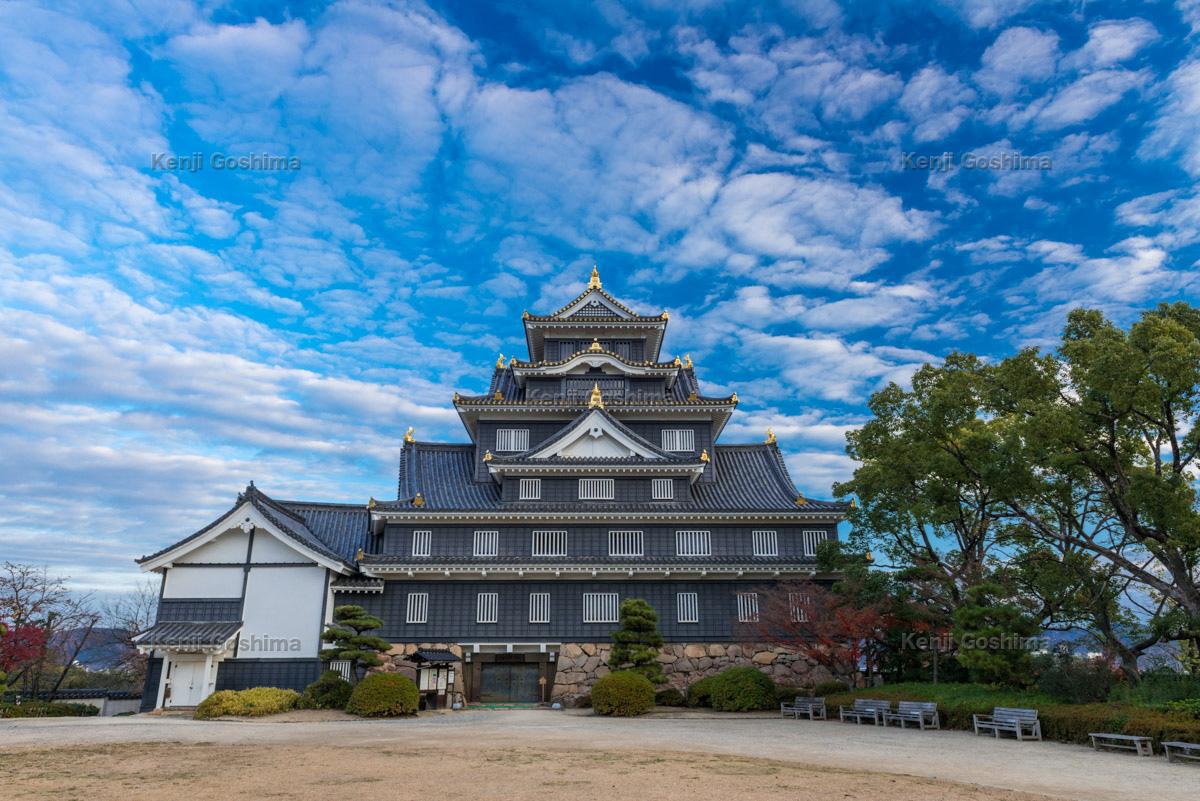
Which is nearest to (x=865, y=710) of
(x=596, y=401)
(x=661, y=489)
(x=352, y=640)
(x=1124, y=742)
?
(x=1124, y=742)

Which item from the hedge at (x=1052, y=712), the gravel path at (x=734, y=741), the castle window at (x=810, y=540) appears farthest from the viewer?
the castle window at (x=810, y=540)

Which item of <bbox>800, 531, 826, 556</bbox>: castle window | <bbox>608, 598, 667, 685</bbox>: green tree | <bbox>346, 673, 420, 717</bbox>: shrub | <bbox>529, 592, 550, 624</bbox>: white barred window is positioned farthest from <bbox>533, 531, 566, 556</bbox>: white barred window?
<bbox>800, 531, 826, 556</bbox>: castle window

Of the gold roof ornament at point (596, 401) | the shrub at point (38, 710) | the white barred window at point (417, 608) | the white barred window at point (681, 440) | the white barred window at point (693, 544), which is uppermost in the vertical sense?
the gold roof ornament at point (596, 401)

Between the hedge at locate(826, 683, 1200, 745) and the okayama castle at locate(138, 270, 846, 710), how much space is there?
7.07 metres

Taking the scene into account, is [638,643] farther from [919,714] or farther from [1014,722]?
[1014,722]

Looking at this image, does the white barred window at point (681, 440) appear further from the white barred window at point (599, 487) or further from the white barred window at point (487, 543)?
the white barred window at point (487, 543)

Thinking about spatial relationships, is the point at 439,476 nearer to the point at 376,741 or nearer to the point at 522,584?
the point at 522,584

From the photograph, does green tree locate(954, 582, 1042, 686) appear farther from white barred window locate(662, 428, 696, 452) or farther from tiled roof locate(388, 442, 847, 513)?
white barred window locate(662, 428, 696, 452)

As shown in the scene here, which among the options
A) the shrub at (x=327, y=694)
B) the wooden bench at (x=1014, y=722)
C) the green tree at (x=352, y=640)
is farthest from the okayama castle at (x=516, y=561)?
the wooden bench at (x=1014, y=722)

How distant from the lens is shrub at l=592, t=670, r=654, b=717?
24.1 meters

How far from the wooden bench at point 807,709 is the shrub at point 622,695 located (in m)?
4.69

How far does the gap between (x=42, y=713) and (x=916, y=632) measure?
104ft

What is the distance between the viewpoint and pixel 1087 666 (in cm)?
1942

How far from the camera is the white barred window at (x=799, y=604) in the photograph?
26297mm
